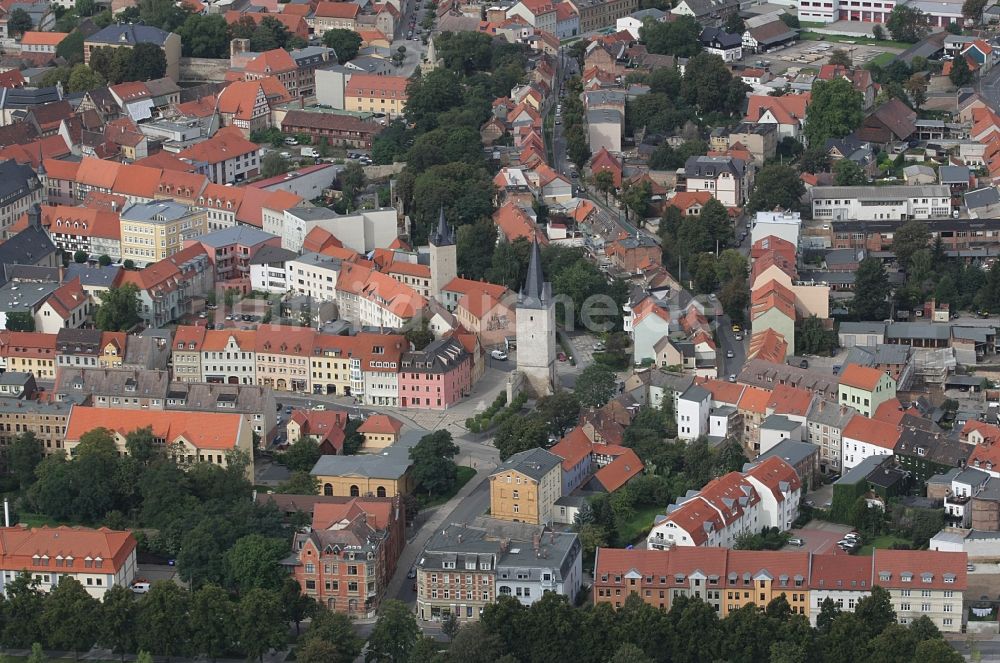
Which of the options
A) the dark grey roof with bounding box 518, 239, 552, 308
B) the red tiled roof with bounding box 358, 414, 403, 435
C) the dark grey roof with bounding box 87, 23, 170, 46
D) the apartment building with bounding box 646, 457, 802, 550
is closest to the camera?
the apartment building with bounding box 646, 457, 802, 550

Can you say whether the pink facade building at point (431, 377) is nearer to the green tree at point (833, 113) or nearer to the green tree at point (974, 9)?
the green tree at point (833, 113)

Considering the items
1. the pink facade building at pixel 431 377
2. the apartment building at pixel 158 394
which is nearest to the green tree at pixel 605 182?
the pink facade building at pixel 431 377

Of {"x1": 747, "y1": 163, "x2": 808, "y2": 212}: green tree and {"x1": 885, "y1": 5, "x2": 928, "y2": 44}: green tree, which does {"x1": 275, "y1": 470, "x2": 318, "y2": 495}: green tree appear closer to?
{"x1": 747, "y1": 163, "x2": 808, "y2": 212}: green tree

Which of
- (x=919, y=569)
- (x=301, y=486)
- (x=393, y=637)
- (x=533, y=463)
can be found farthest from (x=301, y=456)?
(x=919, y=569)

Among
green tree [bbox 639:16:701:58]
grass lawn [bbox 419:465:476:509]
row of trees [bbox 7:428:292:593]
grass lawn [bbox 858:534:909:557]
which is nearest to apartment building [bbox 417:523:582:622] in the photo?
row of trees [bbox 7:428:292:593]

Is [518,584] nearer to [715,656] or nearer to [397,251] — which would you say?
[715,656]

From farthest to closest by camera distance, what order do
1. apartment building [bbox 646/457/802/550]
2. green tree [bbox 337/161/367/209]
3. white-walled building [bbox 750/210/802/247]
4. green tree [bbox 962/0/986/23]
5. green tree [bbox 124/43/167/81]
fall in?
green tree [bbox 962/0/986/23] → green tree [bbox 124/43/167/81] → green tree [bbox 337/161/367/209] → white-walled building [bbox 750/210/802/247] → apartment building [bbox 646/457/802/550]
